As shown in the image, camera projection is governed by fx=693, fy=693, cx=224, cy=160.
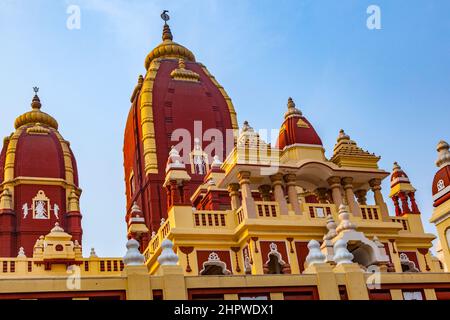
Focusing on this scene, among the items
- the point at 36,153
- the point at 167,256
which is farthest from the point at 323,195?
the point at 36,153

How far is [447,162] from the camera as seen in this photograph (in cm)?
2081

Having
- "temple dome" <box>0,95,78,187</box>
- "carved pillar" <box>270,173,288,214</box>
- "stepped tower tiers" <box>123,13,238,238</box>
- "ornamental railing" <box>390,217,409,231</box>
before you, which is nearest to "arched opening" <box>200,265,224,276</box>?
"carved pillar" <box>270,173,288,214</box>

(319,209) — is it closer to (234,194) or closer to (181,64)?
(234,194)

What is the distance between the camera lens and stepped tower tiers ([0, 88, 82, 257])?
1298 inches

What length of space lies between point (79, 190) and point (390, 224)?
63.0ft

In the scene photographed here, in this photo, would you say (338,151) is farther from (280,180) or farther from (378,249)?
(378,249)

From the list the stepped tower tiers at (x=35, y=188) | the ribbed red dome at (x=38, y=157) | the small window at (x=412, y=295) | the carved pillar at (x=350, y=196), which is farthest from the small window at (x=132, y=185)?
the small window at (x=412, y=295)

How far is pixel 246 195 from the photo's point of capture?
21500 millimetres

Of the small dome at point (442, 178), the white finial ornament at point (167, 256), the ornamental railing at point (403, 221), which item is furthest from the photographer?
the ornamental railing at point (403, 221)

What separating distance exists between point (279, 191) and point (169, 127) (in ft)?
37.9

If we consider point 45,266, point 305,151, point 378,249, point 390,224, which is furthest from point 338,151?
point 45,266

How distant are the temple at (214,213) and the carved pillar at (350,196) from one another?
0.04 metres

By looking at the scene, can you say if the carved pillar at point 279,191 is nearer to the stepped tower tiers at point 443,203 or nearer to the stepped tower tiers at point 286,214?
the stepped tower tiers at point 286,214

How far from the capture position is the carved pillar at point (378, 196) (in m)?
23.2
